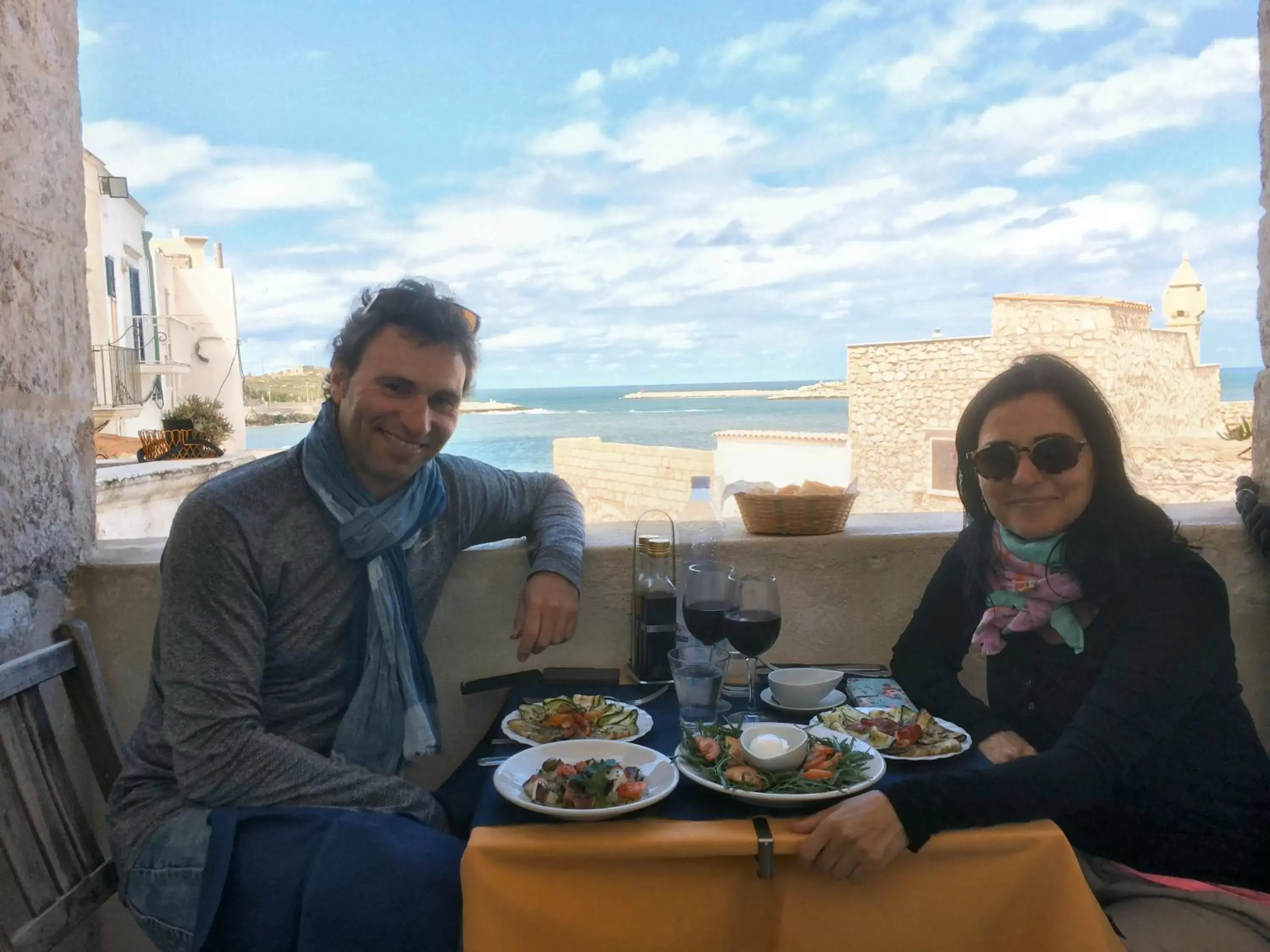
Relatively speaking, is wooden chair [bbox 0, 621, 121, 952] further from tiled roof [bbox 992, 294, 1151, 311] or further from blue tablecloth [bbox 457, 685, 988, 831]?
tiled roof [bbox 992, 294, 1151, 311]

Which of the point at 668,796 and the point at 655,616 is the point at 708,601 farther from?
the point at 668,796

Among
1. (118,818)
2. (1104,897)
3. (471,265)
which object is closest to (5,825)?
(118,818)

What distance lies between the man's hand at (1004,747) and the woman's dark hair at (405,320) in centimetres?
120

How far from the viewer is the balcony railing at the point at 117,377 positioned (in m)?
16.1

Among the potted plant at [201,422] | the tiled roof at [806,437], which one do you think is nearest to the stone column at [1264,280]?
the potted plant at [201,422]

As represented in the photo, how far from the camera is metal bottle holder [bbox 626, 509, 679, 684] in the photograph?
1.80 metres

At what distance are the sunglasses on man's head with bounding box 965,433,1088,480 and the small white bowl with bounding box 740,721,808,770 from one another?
587mm

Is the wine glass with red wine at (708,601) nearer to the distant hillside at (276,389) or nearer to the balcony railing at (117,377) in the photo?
the balcony railing at (117,377)

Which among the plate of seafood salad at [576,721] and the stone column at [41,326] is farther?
the stone column at [41,326]

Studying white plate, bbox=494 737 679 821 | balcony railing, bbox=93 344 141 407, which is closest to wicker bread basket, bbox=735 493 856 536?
white plate, bbox=494 737 679 821

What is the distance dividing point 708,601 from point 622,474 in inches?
1025

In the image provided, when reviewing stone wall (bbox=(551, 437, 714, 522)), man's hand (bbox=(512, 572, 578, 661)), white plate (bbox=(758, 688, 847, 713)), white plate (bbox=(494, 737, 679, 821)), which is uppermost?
man's hand (bbox=(512, 572, 578, 661))

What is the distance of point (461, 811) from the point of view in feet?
4.68

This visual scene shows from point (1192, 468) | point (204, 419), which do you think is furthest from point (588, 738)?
point (1192, 468)
